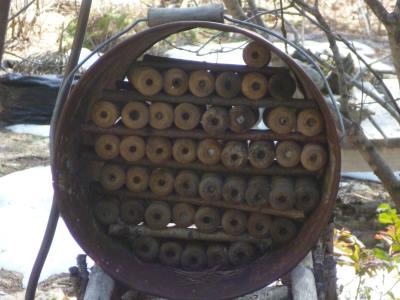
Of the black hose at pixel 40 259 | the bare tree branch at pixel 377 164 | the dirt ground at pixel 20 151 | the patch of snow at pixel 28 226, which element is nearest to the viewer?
the black hose at pixel 40 259

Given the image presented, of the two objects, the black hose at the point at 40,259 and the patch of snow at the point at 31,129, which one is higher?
the black hose at the point at 40,259

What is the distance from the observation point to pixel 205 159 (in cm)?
257

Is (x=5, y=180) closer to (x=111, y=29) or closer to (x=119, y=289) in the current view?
(x=119, y=289)

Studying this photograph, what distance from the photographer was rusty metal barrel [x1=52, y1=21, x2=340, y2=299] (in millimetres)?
2518

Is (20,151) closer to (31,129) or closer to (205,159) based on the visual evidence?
(31,129)

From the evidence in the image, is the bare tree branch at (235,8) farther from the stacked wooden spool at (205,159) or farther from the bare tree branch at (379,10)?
the stacked wooden spool at (205,159)

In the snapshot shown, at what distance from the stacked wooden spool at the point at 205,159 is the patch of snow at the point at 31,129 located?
397 cm

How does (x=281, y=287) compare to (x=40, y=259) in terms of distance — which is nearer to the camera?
(x=40, y=259)

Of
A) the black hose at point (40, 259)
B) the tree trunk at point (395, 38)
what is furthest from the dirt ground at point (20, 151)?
the tree trunk at point (395, 38)

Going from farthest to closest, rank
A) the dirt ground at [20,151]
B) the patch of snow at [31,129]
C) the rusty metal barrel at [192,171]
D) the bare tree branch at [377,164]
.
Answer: the patch of snow at [31,129] → the dirt ground at [20,151] → the bare tree branch at [377,164] → the rusty metal barrel at [192,171]

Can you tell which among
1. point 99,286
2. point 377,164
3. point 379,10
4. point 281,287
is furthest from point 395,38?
point 99,286

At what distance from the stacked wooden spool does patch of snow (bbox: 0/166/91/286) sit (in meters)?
1.26

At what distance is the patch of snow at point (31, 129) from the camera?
656 centimetres

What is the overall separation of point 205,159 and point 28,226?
2.11 m
